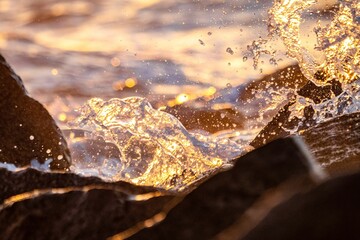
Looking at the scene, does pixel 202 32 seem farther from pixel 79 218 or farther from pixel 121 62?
pixel 79 218

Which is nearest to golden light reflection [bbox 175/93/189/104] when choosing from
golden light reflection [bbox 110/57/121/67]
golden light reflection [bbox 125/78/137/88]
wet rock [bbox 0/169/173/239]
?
golden light reflection [bbox 125/78/137/88]

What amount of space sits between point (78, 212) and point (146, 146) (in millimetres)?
2166

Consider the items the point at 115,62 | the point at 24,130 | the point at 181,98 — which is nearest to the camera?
the point at 24,130

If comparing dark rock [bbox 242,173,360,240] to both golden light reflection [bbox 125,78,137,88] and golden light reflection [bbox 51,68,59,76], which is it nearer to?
golden light reflection [bbox 125,78,137,88]

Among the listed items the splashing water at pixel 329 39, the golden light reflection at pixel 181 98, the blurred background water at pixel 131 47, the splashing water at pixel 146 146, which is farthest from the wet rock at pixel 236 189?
the golden light reflection at pixel 181 98

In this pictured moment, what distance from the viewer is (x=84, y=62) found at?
22.7ft

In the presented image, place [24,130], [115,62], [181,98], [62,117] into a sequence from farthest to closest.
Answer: [115,62] → [181,98] → [62,117] → [24,130]

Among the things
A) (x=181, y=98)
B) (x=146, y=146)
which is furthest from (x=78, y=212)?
(x=181, y=98)

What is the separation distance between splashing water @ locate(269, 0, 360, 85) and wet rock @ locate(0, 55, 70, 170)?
1.29m

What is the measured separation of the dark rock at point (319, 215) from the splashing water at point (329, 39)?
→ 2595 mm

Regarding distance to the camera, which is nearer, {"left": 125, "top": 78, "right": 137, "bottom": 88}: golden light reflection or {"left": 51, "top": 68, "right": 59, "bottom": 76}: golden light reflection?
{"left": 125, "top": 78, "right": 137, "bottom": 88}: golden light reflection

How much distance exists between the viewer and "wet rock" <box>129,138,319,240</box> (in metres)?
1.18

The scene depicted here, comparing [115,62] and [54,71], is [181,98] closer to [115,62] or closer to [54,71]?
[115,62]

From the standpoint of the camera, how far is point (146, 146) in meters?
3.76
